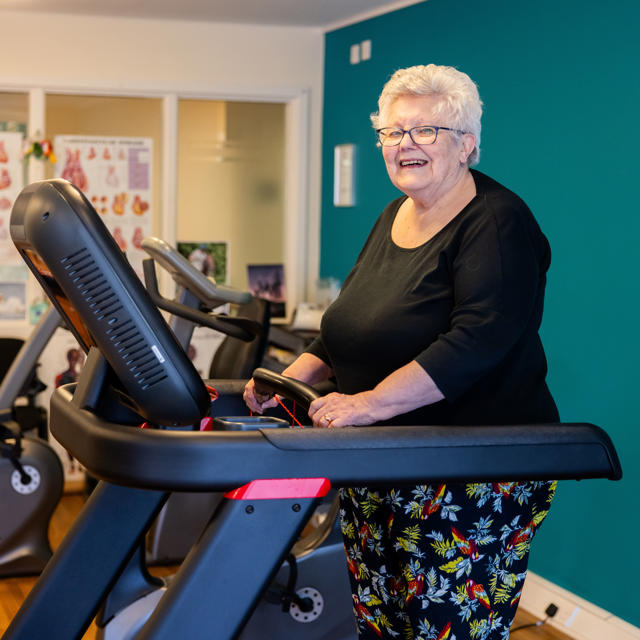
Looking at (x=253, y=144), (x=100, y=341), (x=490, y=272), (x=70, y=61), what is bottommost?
(x=100, y=341)

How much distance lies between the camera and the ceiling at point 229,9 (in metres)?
4.38

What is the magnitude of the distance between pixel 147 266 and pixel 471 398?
1545mm

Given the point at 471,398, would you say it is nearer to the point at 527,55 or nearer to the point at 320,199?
the point at 527,55

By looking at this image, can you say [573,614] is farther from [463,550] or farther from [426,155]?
[426,155]

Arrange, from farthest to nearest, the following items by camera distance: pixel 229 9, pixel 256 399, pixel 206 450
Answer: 1. pixel 229 9
2. pixel 256 399
3. pixel 206 450

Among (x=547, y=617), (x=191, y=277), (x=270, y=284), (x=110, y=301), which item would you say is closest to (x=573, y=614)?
(x=547, y=617)

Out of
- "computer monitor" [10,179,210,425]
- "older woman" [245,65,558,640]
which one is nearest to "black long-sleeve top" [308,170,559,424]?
"older woman" [245,65,558,640]

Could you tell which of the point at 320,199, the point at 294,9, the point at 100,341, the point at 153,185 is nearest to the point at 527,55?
the point at 294,9

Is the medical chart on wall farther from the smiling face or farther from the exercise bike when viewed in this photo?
the smiling face

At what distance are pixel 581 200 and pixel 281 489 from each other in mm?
2124

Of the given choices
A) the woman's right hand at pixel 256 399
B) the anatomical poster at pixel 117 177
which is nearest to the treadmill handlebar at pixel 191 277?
the woman's right hand at pixel 256 399

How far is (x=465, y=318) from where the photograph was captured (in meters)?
1.58

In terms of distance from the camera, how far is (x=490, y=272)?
1.58 meters

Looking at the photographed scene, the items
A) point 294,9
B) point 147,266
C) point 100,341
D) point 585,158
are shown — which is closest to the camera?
point 100,341
